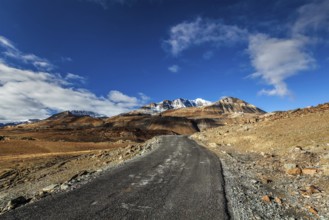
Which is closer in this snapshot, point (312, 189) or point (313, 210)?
point (313, 210)

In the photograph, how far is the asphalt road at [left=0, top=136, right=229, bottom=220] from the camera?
9.70 metres

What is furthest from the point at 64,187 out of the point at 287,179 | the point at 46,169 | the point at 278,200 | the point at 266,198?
the point at 46,169

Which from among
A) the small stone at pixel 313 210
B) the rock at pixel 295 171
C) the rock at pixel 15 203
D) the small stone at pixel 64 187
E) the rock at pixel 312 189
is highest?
the rock at pixel 295 171

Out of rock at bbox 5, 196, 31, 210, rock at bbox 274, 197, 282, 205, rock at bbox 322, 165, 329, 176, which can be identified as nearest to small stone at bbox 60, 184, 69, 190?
rock at bbox 5, 196, 31, 210

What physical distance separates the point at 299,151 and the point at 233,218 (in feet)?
52.7

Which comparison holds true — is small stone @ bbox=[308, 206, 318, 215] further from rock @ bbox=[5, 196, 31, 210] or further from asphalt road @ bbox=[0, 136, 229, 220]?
rock @ bbox=[5, 196, 31, 210]

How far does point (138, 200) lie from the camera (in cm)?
1141

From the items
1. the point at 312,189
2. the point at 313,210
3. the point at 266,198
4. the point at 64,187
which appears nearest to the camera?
the point at 313,210

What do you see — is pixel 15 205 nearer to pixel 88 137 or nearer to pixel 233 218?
pixel 233 218

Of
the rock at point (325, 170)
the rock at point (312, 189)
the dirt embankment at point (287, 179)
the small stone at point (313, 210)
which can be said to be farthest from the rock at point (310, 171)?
the small stone at point (313, 210)

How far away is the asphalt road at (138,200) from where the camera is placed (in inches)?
382

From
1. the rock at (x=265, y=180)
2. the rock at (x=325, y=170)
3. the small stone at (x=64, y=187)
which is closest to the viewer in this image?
the small stone at (x=64, y=187)

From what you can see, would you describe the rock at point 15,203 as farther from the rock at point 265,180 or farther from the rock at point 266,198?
the rock at point 265,180

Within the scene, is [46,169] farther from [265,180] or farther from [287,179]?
[287,179]
